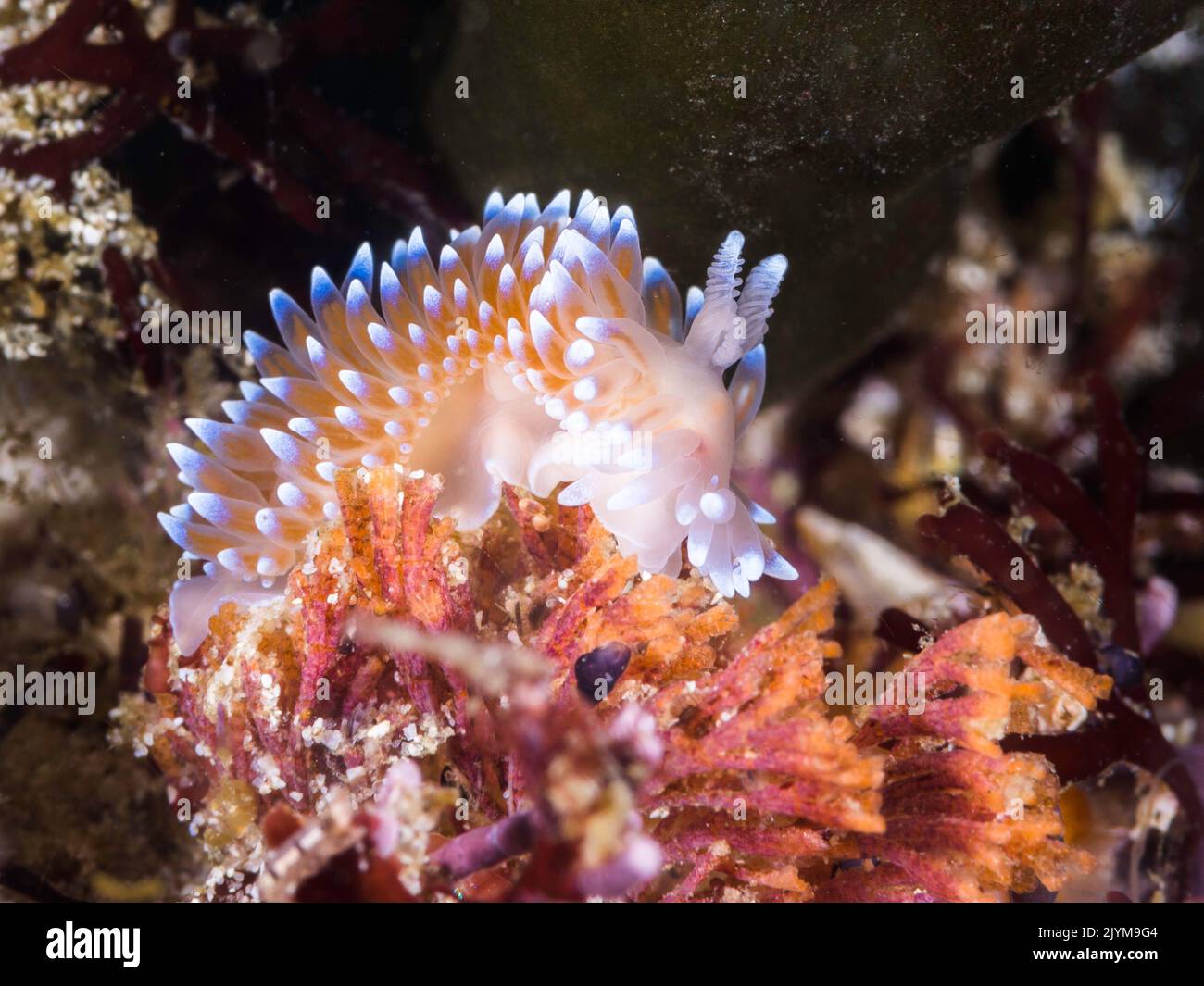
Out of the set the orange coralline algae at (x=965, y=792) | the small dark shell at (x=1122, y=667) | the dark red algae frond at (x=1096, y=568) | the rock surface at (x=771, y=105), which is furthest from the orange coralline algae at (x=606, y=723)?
the rock surface at (x=771, y=105)

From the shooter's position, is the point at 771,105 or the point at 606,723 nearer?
the point at 606,723

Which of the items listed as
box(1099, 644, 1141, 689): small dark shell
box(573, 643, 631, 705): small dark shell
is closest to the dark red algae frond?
box(1099, 644, 1141, 689): small dark shell

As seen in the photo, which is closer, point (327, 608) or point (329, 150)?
point (327, 608)

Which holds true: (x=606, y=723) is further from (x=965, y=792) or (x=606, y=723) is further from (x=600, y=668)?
(x=965, y=792)

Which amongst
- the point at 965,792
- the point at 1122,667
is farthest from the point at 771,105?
the point at 1122,667

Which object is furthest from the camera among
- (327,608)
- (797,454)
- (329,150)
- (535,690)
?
(797,454)

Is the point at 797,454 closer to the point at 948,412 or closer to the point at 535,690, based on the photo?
the point at 948,412
